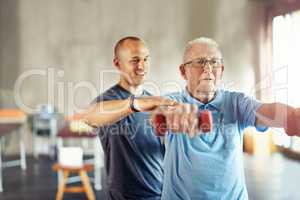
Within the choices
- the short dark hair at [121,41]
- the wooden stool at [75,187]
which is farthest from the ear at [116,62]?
the wooden stool at [75,187]

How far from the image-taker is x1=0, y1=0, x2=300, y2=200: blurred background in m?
0.74

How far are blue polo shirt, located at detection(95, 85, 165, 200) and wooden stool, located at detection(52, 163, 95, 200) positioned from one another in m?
0.08

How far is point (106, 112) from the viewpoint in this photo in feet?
2.28

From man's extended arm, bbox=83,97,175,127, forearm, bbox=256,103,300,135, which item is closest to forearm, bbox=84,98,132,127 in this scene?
man's extended arm, bbox=83,97,175,127

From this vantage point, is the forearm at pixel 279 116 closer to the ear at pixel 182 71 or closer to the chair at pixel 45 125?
the ear at pixel 182 71

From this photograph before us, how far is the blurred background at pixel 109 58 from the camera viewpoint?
0.74 m

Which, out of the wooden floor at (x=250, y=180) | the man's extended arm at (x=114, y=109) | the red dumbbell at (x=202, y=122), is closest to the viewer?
the red dumbbell at (x=202, y=122)

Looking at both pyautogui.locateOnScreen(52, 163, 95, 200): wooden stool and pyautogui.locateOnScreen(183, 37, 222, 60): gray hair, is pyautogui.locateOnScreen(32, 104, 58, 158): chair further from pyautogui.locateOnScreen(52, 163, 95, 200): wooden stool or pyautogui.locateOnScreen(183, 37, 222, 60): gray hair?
pyautogui.locateOnScreen(183, 37, 222, 60): gray hair

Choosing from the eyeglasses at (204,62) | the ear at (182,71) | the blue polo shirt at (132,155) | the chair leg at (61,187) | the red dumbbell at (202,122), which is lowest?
the chair leg at (61,187)

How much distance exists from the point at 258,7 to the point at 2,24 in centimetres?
53

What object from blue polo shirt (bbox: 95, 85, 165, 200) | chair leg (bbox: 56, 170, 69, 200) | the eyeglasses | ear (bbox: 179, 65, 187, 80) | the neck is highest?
the eyeglasses

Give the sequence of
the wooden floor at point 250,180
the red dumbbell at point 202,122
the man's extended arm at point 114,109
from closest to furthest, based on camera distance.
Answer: the red dumbbell at point 202,122, the man's extended arm at point 114,109, the wooden floor at point 250,180

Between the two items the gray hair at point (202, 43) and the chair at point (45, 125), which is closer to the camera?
the gray hair at point (202, 43)

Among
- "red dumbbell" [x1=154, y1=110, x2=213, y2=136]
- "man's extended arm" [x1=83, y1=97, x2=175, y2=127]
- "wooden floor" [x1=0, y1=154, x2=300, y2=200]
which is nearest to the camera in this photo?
"red dumbbell" [x1=154, y1=110, x2=213, y2=136]
